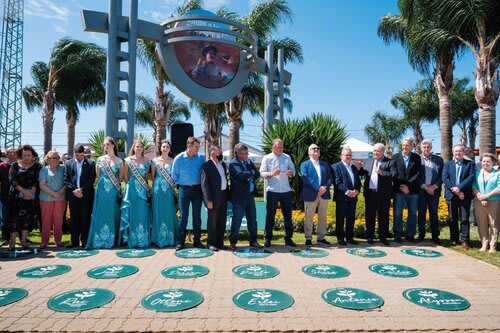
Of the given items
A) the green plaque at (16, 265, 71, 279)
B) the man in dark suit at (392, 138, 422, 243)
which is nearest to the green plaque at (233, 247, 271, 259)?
the green plaque at (16, 265, 71, 279)

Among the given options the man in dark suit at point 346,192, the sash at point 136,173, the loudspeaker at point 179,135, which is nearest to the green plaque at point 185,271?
the sash at point 136,173

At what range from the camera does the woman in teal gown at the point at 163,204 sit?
20.9 feet

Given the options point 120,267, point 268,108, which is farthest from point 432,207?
point 268,108

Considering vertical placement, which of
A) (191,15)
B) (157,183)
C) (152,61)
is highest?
(152,61)

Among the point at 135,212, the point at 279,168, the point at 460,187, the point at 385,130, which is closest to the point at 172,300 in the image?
the point at 135,212

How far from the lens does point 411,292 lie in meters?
4.05

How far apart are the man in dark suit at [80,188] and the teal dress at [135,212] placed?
2.32 feet

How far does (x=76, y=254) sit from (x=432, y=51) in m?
15.5

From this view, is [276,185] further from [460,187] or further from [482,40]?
[482,40]

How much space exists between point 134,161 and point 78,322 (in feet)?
11.3

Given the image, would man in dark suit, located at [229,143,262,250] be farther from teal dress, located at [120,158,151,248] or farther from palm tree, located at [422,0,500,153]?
palm tree, located at [422,0,500,153]

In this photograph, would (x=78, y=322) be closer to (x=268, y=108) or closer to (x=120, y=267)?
(x=120, y=267)

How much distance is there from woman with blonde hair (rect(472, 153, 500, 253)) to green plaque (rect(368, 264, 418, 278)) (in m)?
2.39

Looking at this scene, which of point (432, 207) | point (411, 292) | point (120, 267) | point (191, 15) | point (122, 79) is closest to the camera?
point (411, 292)
